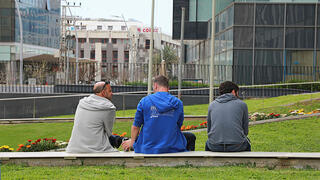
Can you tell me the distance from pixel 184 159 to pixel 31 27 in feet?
232

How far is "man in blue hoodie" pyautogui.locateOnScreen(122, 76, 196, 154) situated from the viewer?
22.0 feet

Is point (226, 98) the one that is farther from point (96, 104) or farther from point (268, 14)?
point (268, 14)

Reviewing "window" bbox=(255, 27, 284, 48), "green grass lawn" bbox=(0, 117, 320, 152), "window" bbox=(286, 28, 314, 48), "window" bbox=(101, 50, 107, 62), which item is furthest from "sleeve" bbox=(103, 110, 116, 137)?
"window" bbox=(101, 50, 107, 62)

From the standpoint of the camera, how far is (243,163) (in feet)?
22.2

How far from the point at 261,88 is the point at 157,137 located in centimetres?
2140

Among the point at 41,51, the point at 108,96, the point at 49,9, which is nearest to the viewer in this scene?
the point at 108,96

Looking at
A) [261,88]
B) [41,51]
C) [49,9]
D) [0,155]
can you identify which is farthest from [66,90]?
[49,9]

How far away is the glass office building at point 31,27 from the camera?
6562 centimetres

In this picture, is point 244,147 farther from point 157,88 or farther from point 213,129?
point 157,88

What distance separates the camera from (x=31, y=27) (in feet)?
241

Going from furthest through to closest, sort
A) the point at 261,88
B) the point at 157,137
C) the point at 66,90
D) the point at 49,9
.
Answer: the point at 49,9 → the point at 66,90 → the point at 261,88 → the point at 157,137

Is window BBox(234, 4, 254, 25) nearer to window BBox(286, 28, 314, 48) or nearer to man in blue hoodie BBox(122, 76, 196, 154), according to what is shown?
window BBox(286, 28, 314, 48)

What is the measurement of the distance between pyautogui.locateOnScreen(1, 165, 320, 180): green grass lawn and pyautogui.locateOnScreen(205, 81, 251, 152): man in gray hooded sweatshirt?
1.53 feet

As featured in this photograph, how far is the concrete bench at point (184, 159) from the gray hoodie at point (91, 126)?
165 millimetres
